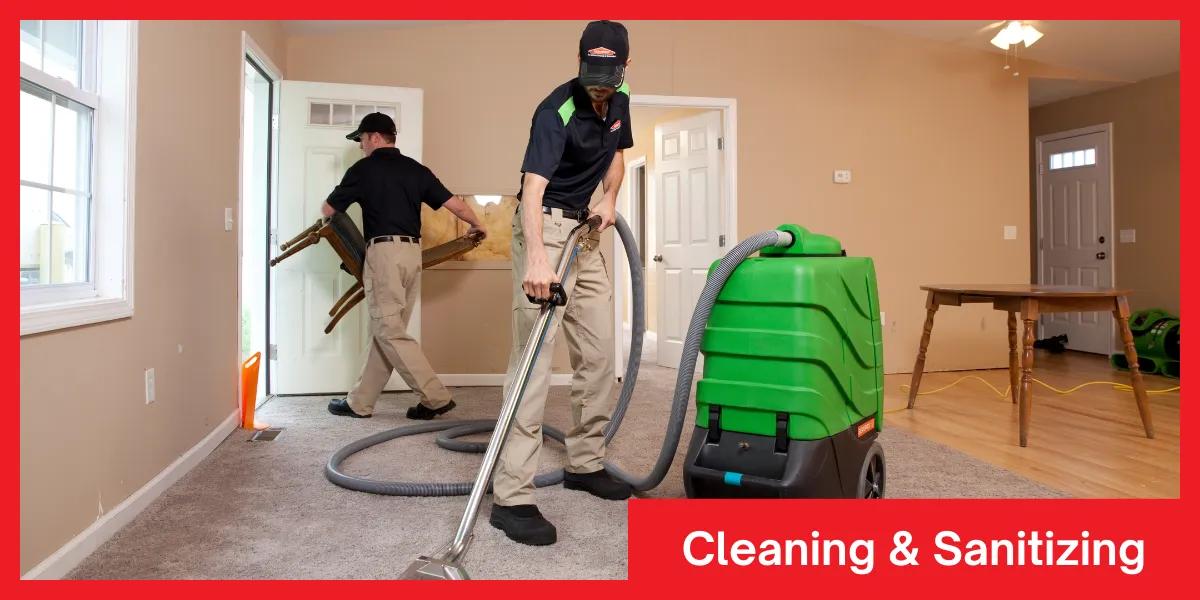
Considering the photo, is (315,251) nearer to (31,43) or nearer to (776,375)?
(31,43)

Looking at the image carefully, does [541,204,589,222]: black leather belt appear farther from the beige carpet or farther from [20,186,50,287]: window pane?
[20,186,50,287]: window pane

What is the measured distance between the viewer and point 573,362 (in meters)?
2.34

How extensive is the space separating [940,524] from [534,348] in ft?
3.13

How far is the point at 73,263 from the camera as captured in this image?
210 cm

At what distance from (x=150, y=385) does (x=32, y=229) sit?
62 cm

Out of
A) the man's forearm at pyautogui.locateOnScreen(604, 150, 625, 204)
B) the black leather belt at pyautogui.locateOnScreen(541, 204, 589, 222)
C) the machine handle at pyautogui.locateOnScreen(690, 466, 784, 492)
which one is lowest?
the machine handle at pyautogui.locateOnScreen(690, 466, 784, 492)

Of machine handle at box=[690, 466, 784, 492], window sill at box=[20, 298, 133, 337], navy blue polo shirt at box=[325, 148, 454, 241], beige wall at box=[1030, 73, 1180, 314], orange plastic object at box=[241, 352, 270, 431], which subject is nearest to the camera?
window sill at box=[20, 298, 133, 337]

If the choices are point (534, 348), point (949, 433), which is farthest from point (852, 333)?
point (949, 433)

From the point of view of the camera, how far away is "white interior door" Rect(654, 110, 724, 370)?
5.18 meters

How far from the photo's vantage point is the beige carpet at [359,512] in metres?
1.76

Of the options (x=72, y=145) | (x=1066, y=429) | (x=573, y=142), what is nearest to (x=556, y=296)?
(x=573, y=142)

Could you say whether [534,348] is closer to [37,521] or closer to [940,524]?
[940,524]

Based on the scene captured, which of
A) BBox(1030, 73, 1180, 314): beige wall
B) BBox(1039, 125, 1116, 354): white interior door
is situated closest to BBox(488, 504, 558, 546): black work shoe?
BBox(1039, 125, 1116, 354): white interior door

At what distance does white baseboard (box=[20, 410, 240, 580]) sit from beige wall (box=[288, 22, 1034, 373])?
1.99 m
